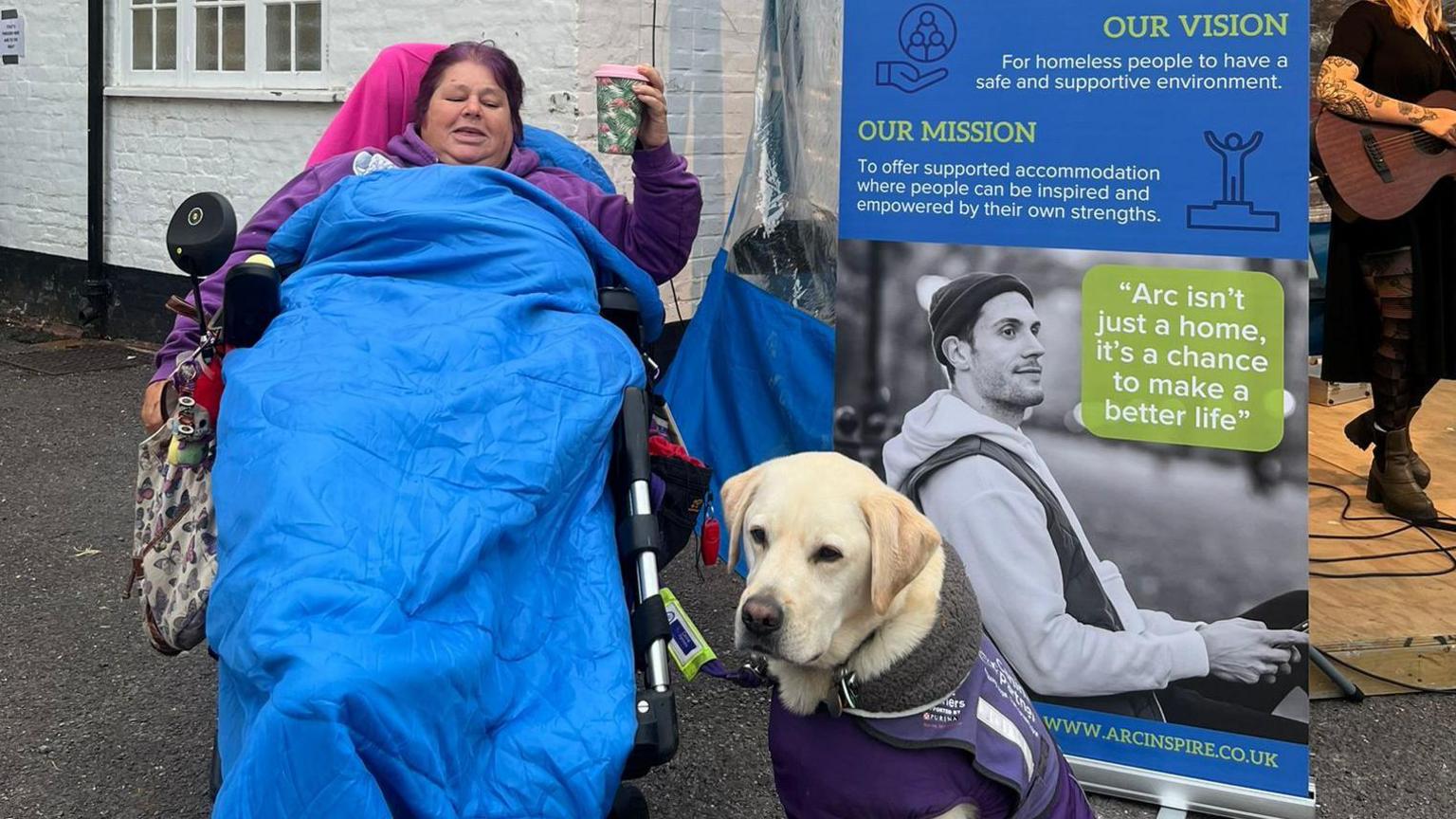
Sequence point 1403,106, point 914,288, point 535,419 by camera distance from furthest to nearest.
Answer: point 1403,106 → point 914,288 → point 535,419

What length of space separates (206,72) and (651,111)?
559cm

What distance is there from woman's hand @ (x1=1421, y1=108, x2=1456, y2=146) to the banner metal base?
2601mm

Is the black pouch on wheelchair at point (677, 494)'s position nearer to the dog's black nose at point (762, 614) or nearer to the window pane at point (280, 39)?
the dog's black nose at point (762, 614)

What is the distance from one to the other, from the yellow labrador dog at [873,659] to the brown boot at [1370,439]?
11.0ft

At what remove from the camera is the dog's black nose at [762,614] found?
2.04 m

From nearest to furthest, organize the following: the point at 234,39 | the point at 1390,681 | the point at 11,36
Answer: the point at 1390,681 → the point at 234,39 → the point at 11,36

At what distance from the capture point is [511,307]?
2449mm

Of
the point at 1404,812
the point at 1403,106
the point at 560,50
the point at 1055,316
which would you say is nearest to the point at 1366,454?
the point at 1403,106

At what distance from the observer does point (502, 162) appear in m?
3.34

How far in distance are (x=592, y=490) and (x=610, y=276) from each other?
737 mm

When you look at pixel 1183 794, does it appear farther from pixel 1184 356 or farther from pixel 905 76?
pixel 905 76

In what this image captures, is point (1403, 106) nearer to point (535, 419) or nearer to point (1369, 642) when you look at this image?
point (1369, 642)

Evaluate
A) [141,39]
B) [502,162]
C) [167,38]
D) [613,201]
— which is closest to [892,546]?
[613,201]

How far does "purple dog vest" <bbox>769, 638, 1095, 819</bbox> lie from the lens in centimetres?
209
